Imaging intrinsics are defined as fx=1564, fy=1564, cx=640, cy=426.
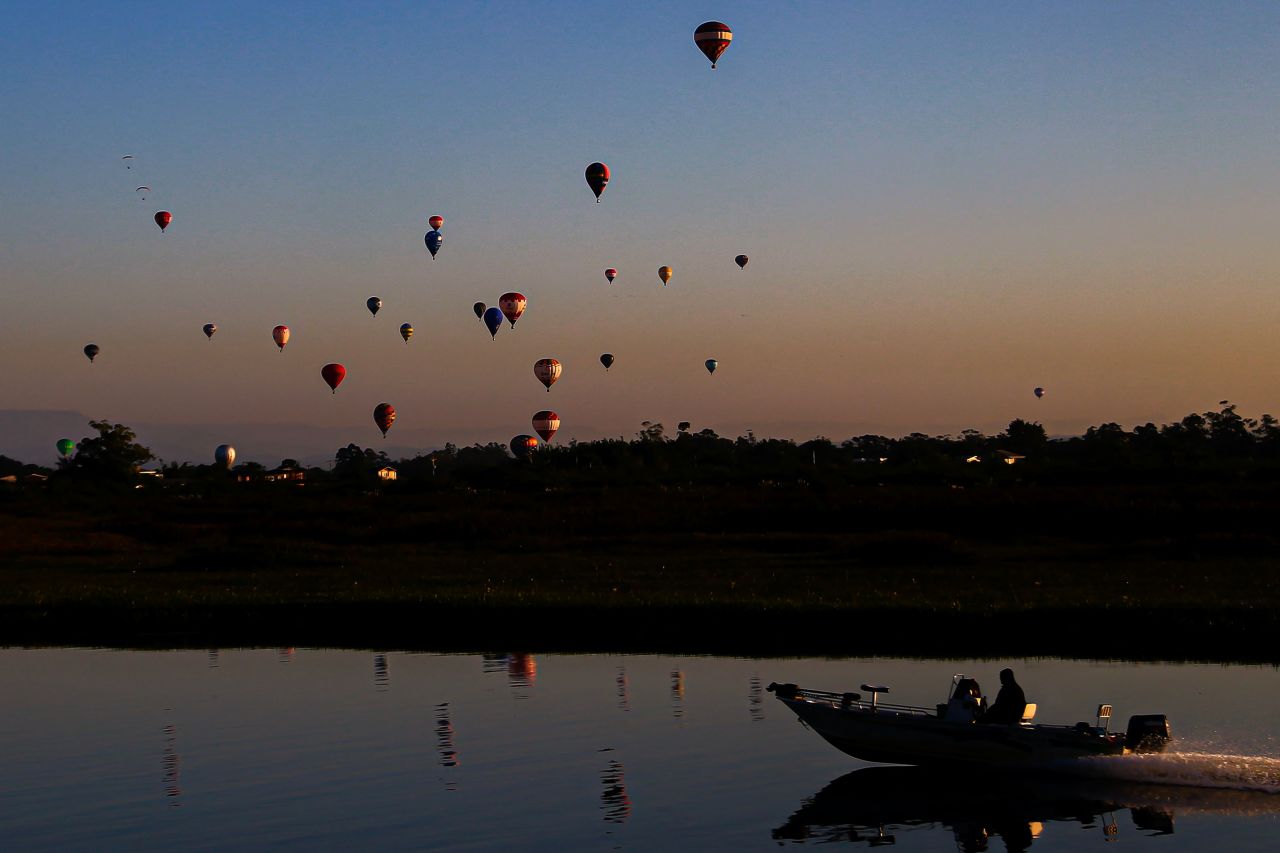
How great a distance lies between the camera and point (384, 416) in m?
162

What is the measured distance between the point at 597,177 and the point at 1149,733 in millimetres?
85366

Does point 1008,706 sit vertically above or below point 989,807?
above

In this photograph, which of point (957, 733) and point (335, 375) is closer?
point (957, 733)

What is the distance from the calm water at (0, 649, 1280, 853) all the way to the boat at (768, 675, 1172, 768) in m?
0.55

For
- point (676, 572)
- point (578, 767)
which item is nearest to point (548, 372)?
point (676, 572)

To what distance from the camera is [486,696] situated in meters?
44.9

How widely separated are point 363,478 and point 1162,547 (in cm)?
10478

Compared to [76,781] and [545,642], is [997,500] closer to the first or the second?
[545,642]

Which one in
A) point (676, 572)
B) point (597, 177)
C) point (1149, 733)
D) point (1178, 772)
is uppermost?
point (597, 177)

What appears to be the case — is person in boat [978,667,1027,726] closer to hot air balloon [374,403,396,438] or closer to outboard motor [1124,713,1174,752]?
outboard motor [1124,713,1174,752]

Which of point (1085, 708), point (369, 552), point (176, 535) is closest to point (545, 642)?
point (1085, 708)

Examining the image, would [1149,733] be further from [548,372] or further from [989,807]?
[548,372]

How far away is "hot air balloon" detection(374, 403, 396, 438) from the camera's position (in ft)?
529

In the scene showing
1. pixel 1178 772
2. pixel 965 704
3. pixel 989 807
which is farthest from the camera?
pixel 965 704
